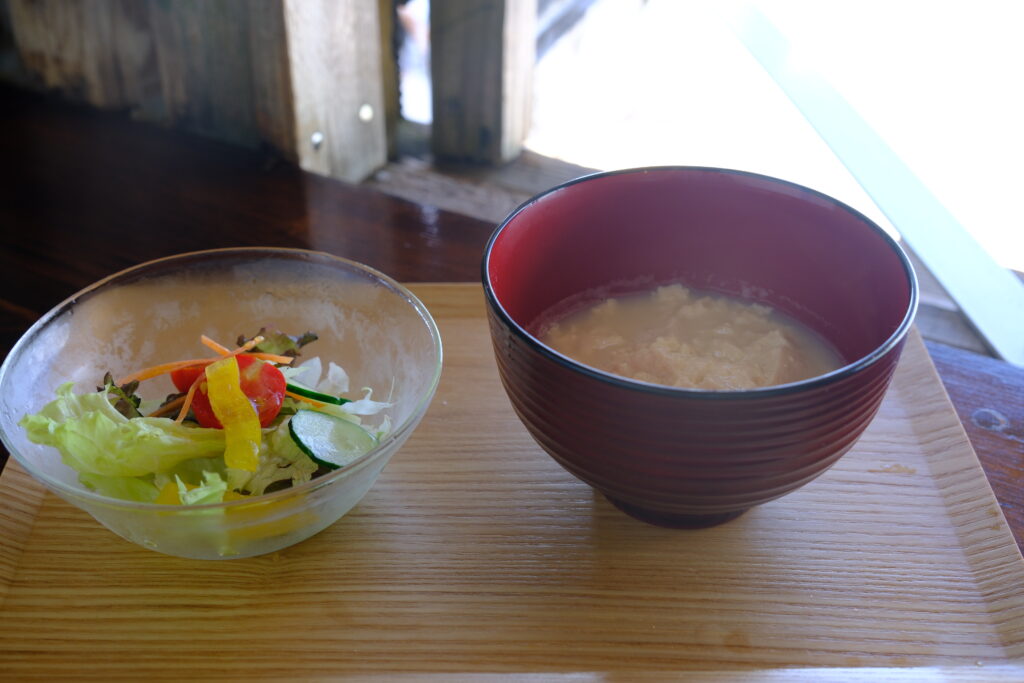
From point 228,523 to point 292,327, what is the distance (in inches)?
15.0

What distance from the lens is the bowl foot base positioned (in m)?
0.84

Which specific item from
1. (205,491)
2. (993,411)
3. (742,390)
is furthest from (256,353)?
(993,411)

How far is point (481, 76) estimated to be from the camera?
6.64ft

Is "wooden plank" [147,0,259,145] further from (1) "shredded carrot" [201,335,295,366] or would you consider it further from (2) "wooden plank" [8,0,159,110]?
(1) "shredded carrot" [201,335,295,366]

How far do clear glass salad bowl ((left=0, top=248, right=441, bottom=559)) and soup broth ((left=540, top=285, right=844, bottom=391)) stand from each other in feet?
0.57

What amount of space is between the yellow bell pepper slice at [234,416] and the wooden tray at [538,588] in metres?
0.10

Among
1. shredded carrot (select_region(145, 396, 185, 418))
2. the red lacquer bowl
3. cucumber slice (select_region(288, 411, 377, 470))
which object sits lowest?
shredded carrot (select_region(145, 396, 185, 418))

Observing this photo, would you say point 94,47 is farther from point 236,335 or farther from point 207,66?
point 236,335

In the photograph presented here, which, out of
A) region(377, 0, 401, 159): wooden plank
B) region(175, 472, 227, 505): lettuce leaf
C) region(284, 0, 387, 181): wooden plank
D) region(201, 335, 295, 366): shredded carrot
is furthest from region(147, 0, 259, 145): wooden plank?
region(175, 472, 227, 505): lettuce leaf

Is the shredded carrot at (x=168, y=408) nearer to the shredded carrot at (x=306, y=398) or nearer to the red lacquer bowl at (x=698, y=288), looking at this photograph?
the shredded carrot at (x=306, y=398)

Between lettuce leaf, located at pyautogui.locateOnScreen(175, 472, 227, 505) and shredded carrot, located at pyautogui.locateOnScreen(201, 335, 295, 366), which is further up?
lettuce leaf, located at pyautogui.locateOnScreen(175, 472, 227, 505)

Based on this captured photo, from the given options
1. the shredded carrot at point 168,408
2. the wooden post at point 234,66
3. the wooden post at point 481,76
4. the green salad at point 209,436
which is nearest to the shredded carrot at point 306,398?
the green salad at point 209,436

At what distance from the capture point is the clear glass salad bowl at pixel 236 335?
0.83 m

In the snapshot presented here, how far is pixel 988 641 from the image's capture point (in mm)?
768
